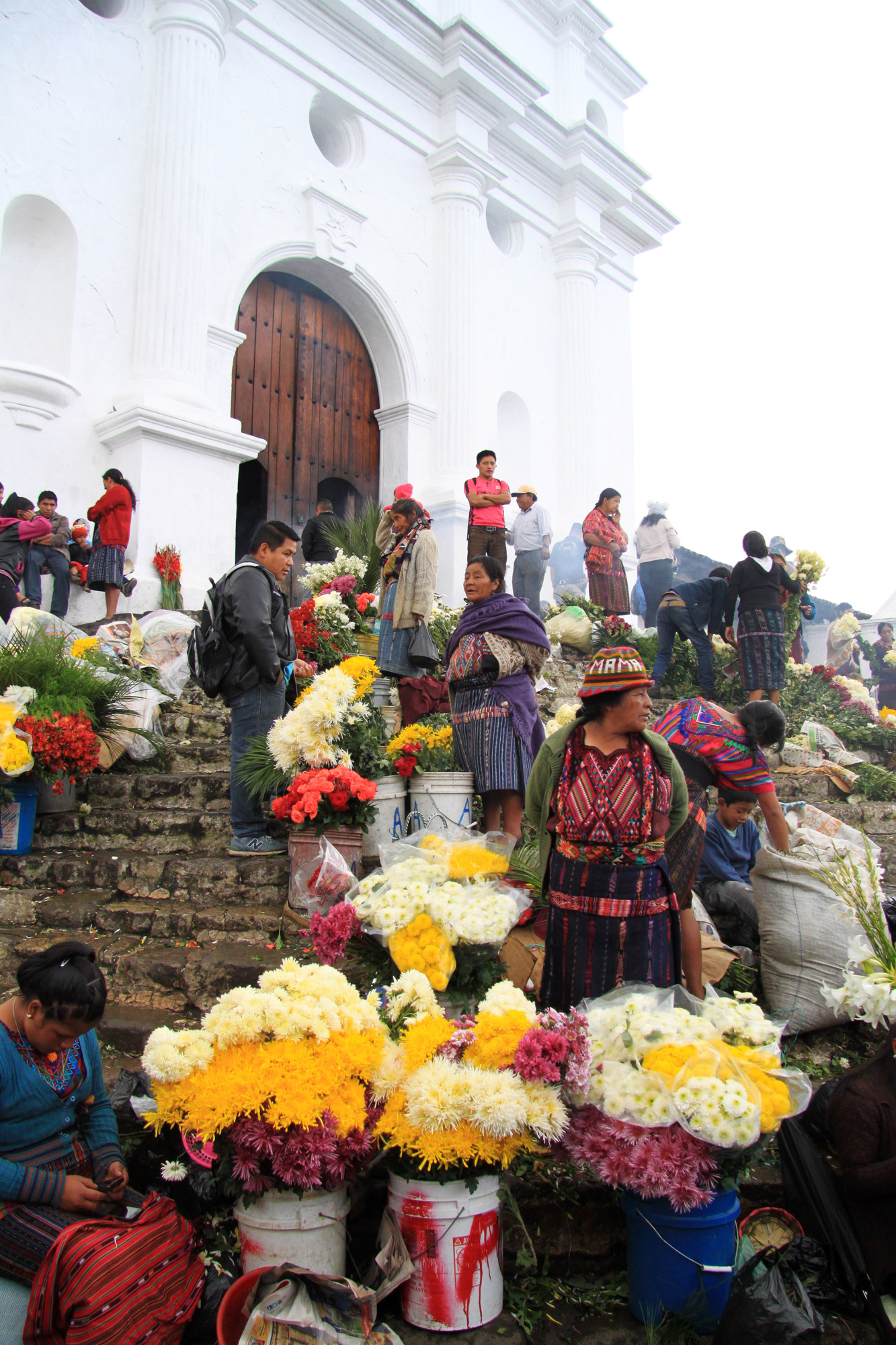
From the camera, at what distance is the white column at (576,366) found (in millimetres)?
14688

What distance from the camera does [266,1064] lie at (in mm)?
2219

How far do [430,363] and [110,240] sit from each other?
470 centimetres

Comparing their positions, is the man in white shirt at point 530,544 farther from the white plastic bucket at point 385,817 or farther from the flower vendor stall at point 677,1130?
the flower vendor stall at point 677,1130

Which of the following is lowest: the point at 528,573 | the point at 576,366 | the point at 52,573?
the point at 52,573

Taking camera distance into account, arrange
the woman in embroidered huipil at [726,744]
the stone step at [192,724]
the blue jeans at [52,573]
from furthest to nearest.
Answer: the blue jeans at [52,573], the stone step at [192,724], the woman in embroidered huipil at [726,744]

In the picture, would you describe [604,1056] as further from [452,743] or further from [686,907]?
[452,743]

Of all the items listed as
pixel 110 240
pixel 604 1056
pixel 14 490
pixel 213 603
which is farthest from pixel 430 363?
pixel 604 1056

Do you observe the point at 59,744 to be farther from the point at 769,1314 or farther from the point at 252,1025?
the point at 769,1314

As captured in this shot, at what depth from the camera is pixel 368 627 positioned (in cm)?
768

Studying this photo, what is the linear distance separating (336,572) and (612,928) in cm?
601

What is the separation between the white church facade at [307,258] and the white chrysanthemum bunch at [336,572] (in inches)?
63.4

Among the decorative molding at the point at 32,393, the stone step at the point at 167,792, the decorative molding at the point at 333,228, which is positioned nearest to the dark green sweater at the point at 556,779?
the stone step at the point at 167,792

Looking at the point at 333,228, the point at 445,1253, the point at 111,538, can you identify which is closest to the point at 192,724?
the point at 111,538

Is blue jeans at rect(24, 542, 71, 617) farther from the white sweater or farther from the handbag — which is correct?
the white sweater
